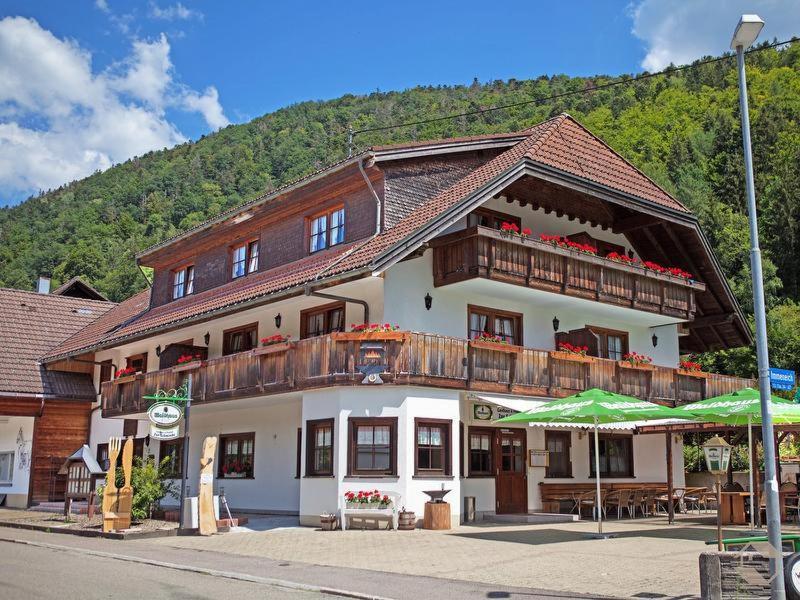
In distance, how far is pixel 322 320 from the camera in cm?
2323

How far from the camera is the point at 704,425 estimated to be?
21.4 m

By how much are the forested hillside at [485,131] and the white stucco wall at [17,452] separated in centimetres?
3238

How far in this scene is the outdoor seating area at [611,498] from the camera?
74.0 ft

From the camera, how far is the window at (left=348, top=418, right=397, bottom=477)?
19.6m

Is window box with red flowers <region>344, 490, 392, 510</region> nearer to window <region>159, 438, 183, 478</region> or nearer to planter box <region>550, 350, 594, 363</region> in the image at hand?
planter box <region>550, 350, 594, 363</region>

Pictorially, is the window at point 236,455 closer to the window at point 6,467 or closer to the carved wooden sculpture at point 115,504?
the carved wooden sculpture at point 115,504

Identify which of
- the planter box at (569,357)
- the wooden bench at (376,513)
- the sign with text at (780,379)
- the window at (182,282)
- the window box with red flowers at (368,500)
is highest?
the window at (182,282)

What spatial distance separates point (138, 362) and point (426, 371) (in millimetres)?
15763

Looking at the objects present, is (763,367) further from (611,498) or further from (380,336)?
(611,498)

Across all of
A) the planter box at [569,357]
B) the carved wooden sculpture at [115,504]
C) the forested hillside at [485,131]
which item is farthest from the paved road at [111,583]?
the forested hillside at [485,131]

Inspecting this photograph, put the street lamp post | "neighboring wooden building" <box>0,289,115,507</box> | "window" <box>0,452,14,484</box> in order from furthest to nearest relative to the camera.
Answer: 1. "window" <box>0,452,14,484</box>
2. "neighboring wooden building" <box>0,289,115,507</box>
3. the street lamp post

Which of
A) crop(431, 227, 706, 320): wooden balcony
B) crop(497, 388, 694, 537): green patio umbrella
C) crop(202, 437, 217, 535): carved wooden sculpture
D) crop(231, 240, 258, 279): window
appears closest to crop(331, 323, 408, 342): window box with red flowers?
crop(431, 227, 706, 320): wooden balcony

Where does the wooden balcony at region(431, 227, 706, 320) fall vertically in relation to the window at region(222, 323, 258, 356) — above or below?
above

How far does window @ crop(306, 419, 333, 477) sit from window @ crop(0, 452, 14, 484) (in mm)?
17691
